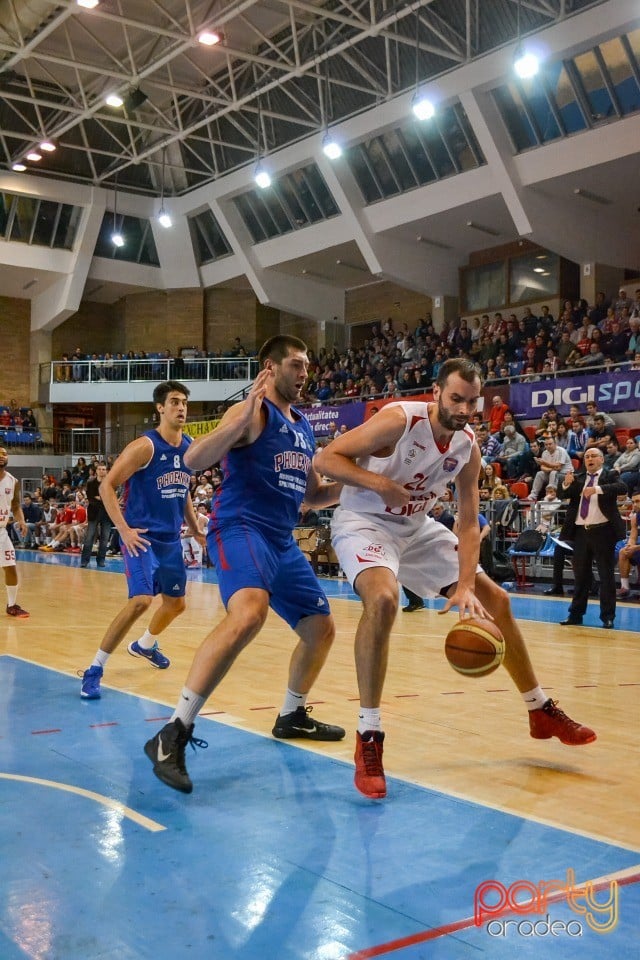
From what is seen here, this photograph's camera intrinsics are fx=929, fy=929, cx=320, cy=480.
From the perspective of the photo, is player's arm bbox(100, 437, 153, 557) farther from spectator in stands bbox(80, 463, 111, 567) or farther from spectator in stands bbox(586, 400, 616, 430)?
spectator in stands bbox(80, 463, 111, 567)

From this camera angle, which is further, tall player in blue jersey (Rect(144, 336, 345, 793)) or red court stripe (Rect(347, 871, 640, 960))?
tall player in blue jersey (Rect(144, 336, 345, 793))

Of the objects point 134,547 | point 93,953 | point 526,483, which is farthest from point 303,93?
point 93,953

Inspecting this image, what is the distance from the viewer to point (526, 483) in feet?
53.0

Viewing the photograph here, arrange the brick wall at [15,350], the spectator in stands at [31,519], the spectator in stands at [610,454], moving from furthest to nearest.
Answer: the brick wall at [15,350], the spectator in stands at [31,519], the spectator in stands at [610,454]

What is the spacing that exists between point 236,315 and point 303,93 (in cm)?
1150

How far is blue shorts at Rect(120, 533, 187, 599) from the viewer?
640cm

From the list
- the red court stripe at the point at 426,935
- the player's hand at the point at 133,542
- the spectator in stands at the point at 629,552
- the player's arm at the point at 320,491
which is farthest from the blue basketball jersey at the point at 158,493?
the spectator in stands at the point at 629,552

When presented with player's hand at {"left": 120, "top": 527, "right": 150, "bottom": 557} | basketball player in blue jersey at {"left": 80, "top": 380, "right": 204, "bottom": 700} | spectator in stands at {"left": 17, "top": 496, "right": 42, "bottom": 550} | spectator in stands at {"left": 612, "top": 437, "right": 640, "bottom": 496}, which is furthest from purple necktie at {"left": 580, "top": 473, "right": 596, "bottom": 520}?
spectator in stands at {"left": 17, "top": 496, "right": 42, "bottom": 550}

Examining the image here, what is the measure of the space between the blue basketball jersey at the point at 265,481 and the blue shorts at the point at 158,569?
6.91 feet

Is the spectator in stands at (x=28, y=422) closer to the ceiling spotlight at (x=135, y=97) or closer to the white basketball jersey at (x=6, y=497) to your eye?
the ceiling spotlight at (x=135, y=97)

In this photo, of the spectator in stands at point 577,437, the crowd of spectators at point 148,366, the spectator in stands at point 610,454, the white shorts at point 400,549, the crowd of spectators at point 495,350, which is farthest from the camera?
the crowd of spectators at point 148,366

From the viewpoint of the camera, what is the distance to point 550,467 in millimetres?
15469

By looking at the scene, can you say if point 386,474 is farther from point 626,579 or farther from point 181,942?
point 626,579

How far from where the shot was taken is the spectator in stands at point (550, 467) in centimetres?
1547
